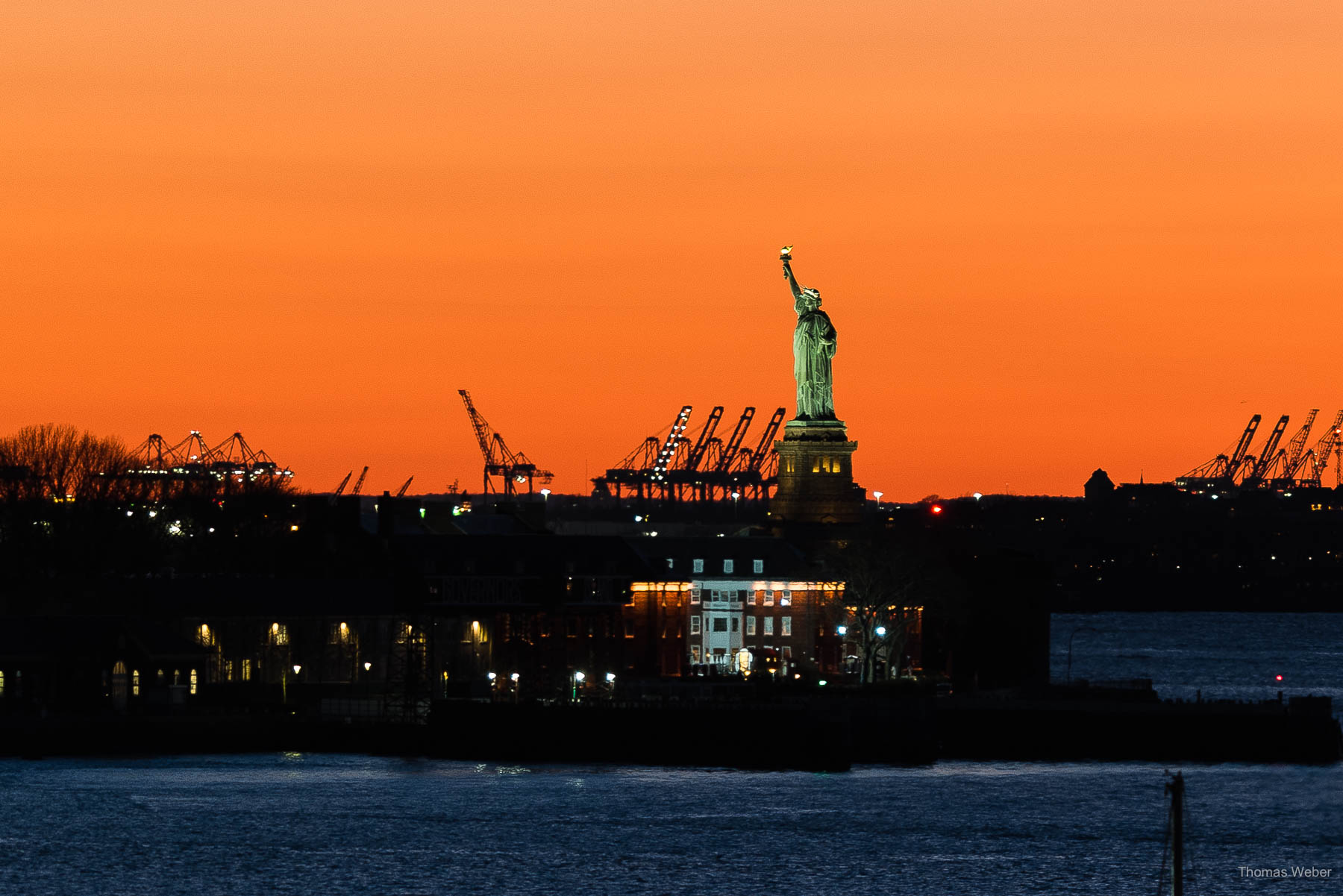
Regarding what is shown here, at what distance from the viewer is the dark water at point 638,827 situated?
222 ft

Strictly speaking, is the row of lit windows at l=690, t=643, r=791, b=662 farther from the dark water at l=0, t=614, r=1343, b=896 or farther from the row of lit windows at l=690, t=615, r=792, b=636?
A: the dark water at l=0, t=614, r=1343, b=896

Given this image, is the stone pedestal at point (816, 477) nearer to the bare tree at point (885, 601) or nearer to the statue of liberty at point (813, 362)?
the statue of liberty at point (813, 362)

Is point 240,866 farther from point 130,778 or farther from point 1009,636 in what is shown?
point 1009,636

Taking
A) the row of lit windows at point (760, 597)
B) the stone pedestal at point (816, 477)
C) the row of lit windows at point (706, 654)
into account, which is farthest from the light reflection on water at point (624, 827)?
the stone pedestal at point (816, 477)

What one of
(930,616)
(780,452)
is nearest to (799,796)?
(930,616)

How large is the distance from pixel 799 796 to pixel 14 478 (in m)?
52.8

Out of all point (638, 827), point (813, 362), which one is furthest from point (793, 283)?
point (638, 827)

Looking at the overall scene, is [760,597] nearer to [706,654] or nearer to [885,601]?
[706,654]

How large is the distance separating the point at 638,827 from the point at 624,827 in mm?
401

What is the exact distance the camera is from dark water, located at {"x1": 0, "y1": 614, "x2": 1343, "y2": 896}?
6769cm

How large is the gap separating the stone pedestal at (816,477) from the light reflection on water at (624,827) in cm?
5693

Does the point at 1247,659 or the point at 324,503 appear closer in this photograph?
the point at 324,503

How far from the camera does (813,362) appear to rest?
149875mm

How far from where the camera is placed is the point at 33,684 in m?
95.8
